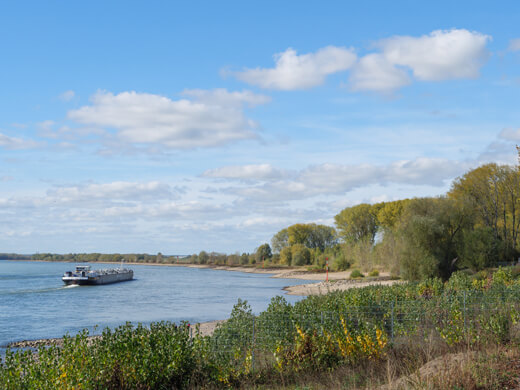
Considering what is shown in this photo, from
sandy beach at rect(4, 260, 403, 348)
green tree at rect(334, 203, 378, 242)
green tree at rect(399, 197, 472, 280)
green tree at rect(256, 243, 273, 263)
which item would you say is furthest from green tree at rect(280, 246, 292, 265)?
green tree at rect(399, 197, 472, 280)

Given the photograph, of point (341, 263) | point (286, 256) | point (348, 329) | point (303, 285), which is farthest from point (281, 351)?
point (286, 256)

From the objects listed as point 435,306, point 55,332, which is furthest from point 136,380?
point 55,332

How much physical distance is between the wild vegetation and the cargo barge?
65816 millimetres

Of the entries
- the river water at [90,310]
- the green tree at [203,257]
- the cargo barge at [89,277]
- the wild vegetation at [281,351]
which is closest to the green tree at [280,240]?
the green tree at [203,257]

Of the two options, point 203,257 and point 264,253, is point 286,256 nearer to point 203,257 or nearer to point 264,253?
point 264,253

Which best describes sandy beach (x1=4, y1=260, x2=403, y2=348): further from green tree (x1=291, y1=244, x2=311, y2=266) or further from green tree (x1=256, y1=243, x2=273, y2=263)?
green tree (x1=256, y1=243, x2=273, y2=263)

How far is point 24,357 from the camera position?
9.27 meters

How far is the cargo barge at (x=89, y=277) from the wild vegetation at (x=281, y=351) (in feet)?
216

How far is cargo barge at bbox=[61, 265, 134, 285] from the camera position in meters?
72.7

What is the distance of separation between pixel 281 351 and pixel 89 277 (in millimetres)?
69775

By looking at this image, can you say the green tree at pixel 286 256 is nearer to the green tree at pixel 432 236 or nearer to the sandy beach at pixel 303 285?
the sandy beach at pixel 303 285

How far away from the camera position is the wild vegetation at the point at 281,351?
882cm

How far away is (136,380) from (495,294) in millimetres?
11896

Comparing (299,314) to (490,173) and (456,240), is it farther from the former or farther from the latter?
(490,173)
